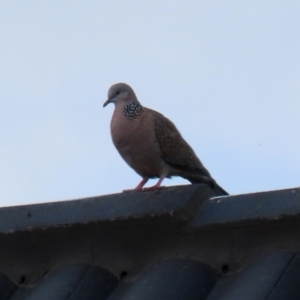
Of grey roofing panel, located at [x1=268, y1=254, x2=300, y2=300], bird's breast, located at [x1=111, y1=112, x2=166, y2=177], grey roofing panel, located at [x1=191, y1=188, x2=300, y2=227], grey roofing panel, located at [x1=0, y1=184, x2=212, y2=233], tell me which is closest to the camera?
grey roofing panel, located at [x1=268, y1=254, x2=300, y2=300]

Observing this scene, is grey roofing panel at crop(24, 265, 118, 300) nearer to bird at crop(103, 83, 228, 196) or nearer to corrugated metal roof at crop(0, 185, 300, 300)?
corrugated metal roof at crop(0, 185, 300, 300)

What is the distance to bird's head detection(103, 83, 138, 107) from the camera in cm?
548

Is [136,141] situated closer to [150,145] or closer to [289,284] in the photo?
[150,145]

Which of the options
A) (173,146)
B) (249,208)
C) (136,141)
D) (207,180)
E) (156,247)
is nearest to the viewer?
(249,208)

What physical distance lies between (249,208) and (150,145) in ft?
7.62

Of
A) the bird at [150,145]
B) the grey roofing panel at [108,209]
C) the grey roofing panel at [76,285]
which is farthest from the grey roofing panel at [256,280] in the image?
the bird at [150,145]

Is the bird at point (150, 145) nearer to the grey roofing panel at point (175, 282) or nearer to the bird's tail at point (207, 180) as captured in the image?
the bird's tail at point (207, 180)

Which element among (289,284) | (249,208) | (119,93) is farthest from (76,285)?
(119,93)

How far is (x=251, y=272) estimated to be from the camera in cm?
262

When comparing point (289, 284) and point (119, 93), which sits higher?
point (119, 93)

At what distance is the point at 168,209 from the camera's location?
2.80 m

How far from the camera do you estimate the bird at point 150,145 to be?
4.96 metres

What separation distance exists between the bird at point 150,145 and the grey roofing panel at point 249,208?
2.05m

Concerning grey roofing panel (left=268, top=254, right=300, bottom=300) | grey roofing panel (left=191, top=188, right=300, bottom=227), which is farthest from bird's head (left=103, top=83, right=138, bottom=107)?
grey roofing panel (left=268, top=254, right=300, bottom=300)
